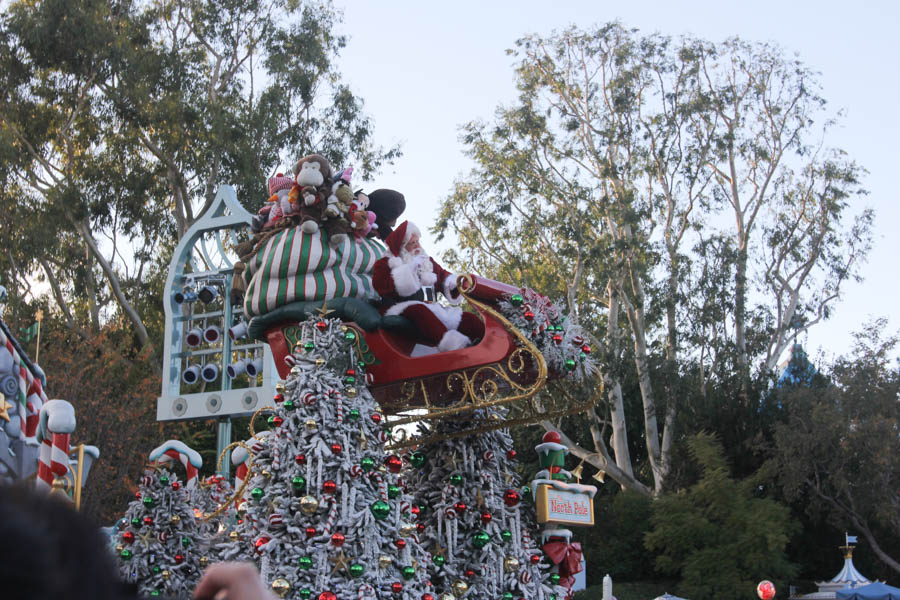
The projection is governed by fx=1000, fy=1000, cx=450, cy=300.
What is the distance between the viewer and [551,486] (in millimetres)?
10203

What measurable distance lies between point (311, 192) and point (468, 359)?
6.77ft

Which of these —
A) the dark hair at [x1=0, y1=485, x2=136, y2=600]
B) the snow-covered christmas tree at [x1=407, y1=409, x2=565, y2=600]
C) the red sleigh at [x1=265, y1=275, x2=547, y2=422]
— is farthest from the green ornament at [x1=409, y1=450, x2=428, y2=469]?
the dark hair at [x1=0, y1=485, x2=136, y2=600]

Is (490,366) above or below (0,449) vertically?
above

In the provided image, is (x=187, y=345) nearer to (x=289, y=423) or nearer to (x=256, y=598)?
(x=289, y=423)

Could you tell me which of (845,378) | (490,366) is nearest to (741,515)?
(845,378)

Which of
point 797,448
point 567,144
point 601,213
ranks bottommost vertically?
point 797,448

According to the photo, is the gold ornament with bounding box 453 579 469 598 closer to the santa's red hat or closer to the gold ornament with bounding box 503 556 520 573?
the gold ornament with bounding box 503 556 520 573

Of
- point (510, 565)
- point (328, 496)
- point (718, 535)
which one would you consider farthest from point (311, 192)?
point (718, 535)

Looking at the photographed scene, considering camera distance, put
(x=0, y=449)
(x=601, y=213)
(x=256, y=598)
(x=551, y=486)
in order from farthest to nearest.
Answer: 1. (x=601, y=213)
2. (x=551, y=486)
3. (x=0, y=449)
4. (x=256, y=598)

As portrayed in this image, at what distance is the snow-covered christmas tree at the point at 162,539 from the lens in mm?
9367

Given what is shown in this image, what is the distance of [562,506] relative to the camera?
33.4ft

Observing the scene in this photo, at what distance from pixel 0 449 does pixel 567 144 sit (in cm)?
2257

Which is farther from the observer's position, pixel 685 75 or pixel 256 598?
pixel 685 75

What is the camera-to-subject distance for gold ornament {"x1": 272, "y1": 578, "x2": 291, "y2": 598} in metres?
7.49
